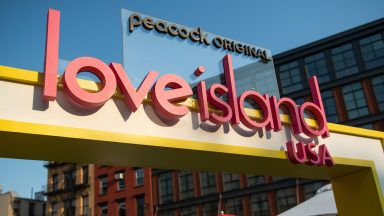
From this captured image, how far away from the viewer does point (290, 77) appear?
38.7m

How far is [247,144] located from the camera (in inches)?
339

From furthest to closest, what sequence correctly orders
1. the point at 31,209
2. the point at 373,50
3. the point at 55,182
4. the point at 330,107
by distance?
the point at 31,209
the point at 55,182
the point at 330,107
the point at 373,50

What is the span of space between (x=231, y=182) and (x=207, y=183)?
2.40 metres

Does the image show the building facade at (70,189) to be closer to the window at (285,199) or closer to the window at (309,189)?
the window at (285,199)

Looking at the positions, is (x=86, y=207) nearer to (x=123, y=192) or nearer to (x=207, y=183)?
(x=123, y=192)

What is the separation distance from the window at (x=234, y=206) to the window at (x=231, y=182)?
3.41ft

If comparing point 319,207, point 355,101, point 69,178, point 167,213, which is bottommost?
point 319,207

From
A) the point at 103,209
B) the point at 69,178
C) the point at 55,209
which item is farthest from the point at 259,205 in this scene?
the point at 55,209

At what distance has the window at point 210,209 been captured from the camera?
37.9 metres

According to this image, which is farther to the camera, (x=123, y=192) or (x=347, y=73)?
(x=123, y=192)

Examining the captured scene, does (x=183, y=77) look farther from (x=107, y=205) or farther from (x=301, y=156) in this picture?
(x=107, y=205)

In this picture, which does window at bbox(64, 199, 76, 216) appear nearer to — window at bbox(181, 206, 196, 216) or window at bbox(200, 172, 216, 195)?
window at bbox(181, 206, 196, 216)

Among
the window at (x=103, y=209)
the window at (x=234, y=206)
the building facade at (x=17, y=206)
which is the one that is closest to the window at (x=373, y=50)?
the window at (x=234, y=206)

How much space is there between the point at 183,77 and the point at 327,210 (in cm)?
641
